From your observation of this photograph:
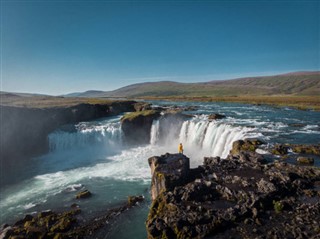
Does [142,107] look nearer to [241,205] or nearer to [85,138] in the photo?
[85,138]

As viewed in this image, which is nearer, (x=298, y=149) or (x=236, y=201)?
(x=236, y=201)

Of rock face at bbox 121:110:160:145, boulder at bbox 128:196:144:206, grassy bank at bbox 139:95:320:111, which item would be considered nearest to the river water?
boulder at bbox 128:196:144:206

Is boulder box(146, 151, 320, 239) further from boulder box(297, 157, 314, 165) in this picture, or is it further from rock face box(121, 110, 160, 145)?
rock face box(121, 110, 160, 145)

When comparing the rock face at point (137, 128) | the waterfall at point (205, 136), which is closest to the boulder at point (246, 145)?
the waterfall at point (205, 136)

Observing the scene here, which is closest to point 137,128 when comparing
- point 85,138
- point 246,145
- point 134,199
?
point 85,138

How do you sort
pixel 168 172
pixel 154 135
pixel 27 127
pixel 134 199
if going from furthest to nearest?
pixel 154 135 → pixel 27 127 → pixel 134 199 → pixel 168 172

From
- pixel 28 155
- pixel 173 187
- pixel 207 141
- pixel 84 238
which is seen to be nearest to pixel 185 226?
pixel 173 187

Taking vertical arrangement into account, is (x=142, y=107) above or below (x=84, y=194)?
above
